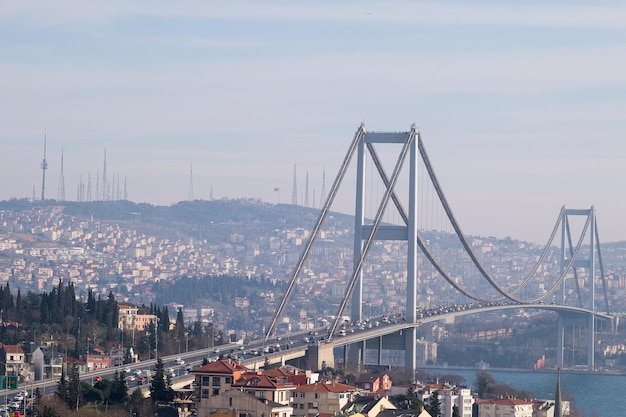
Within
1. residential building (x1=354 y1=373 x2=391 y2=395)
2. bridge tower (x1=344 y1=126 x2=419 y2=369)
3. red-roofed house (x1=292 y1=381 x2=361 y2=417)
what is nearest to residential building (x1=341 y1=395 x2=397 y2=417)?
red-roofed house (x1=292 y1=381 x2=361 y2=417)

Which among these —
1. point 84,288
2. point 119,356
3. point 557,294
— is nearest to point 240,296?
point 84,288

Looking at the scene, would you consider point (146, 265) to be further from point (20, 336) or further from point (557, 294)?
point (20, 336)

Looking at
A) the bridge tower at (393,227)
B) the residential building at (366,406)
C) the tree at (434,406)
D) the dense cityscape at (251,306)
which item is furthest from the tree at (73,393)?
the bridge tower at (393,227)

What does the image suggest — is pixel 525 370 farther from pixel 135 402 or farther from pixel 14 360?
pixel 135 402

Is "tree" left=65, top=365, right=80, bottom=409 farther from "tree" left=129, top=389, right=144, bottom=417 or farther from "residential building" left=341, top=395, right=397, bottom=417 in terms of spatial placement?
"residential building" left=341, top=395, right=397, bottom=417

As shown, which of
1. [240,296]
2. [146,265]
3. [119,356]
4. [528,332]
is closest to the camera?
[119,356]

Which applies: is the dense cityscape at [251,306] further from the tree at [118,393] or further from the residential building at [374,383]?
the tree at [118,393]
